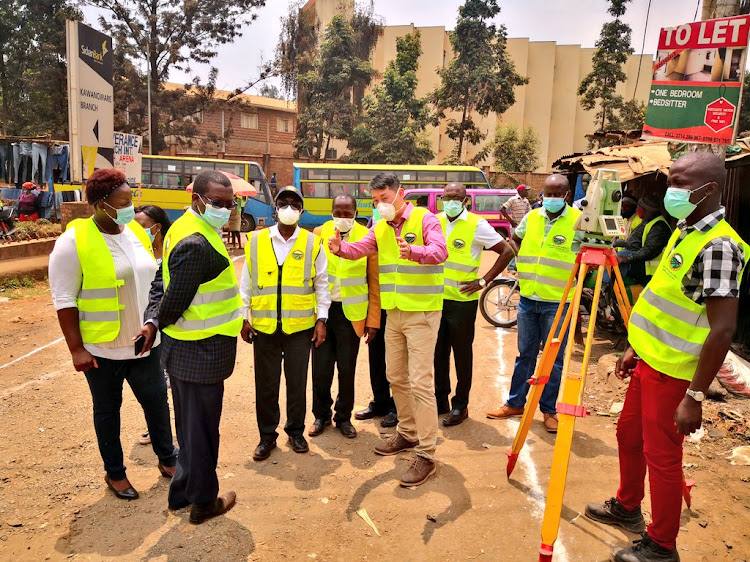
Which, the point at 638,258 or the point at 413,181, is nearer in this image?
the point at 638,258

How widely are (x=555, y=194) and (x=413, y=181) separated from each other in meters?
17.3

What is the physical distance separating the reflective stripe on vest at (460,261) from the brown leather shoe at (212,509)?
85.2 inches

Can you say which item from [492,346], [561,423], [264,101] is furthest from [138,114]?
[561,423]

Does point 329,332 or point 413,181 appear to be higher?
point 413,181

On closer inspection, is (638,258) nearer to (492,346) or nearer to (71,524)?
(492,346)

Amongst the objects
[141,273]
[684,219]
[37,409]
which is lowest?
[37,409]

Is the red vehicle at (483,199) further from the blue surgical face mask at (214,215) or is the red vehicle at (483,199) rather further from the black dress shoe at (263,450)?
the blue surgical face mask at (214,215)

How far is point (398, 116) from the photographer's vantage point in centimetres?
2809

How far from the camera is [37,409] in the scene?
4.53 m

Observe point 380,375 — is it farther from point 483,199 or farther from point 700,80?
point 483,199

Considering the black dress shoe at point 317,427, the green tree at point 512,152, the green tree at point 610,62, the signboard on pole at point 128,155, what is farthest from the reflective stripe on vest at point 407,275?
the green tree at point 512,152

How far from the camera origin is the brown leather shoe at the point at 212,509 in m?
3.04

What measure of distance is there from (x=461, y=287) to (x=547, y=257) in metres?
0.68

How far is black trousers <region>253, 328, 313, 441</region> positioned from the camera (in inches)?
151
